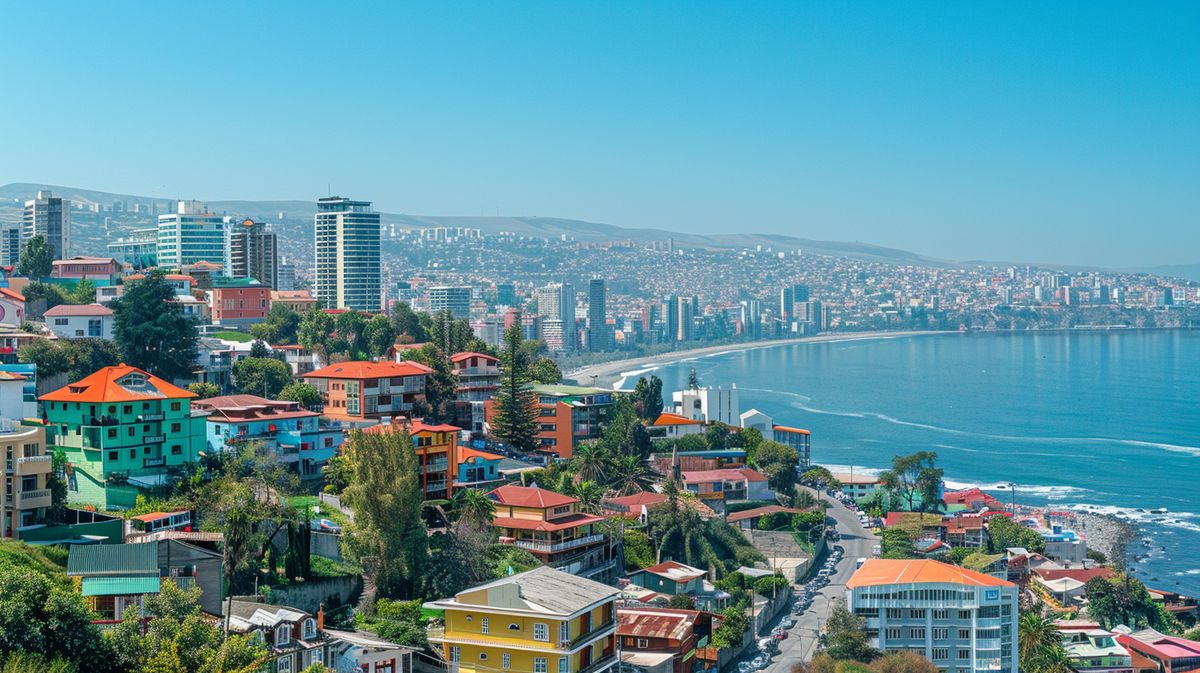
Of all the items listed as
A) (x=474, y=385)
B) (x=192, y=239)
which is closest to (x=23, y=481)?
(x=474, y=385)

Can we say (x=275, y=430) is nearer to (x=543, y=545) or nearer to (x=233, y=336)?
(x=543, y=545)

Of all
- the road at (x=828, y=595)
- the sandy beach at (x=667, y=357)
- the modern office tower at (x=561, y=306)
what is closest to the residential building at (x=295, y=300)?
the road at (x=828, y=595)

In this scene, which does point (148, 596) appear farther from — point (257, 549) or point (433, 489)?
point (433, 489)

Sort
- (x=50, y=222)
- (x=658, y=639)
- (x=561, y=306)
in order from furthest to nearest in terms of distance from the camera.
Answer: (x=561, y=306)
(x=50, y=222)
(x=658, y=639)

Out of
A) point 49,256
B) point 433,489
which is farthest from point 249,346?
point 433,489

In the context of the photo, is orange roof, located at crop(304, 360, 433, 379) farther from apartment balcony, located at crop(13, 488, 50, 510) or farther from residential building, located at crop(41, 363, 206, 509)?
apartment balcony, located at crop(13, 488, 50, 510)

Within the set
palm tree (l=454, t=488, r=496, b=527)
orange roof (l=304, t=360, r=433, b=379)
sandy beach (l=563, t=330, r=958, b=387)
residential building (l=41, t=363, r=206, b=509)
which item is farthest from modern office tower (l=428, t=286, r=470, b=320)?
residential building (l=41, t=363, r=206, b=509)
